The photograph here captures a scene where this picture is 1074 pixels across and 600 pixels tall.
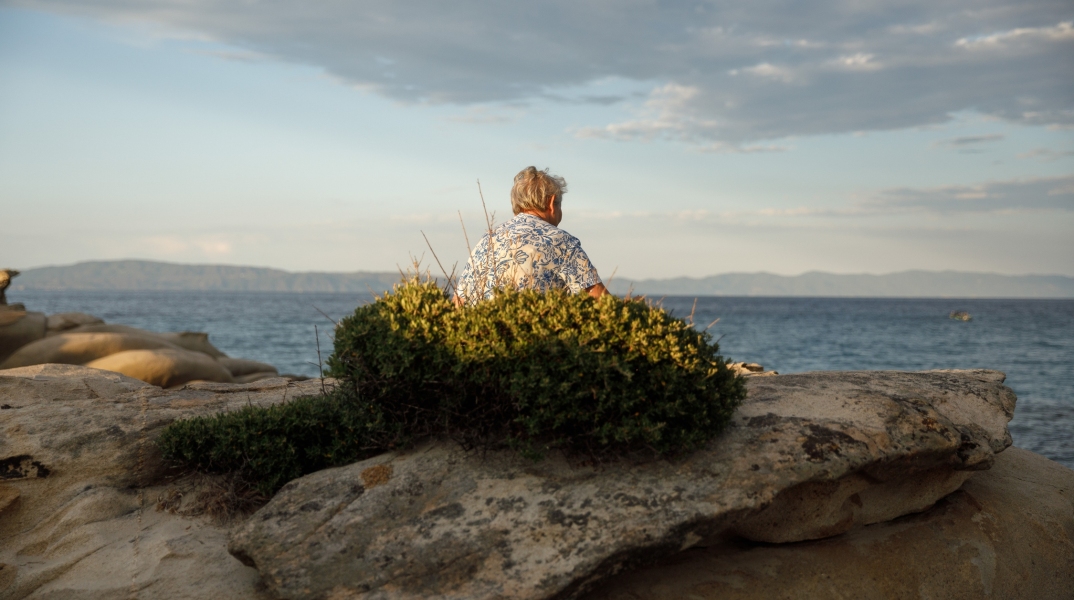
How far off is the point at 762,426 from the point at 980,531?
8.17ft

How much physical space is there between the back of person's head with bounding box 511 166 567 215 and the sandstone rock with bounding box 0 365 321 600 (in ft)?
11.6

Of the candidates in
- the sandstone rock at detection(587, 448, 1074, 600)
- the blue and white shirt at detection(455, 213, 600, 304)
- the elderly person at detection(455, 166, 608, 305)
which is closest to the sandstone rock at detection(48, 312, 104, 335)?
the elderly person at detection(455, 166, 608, 305)

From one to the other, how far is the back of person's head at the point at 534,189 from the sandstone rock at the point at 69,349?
35.4 feet

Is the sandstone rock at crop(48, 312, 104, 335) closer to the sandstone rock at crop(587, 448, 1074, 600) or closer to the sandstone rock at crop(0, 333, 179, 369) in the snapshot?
the sandstone rock at crop(0, 333, 179, 369)

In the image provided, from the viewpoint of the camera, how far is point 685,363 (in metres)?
5.17

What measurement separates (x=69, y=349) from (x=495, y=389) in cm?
1188

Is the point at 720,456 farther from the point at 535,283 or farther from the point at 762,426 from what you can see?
the point at 535,283

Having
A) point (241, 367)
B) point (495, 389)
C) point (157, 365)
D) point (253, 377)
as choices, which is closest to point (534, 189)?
point (495, 389)

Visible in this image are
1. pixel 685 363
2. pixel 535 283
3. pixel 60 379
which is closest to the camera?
pixel 685 363

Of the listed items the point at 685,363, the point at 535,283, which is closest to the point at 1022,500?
the point at 685,363

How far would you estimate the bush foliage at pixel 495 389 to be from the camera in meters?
5.08

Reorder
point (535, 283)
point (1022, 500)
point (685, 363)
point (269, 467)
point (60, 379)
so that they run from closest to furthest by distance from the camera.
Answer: point (685, 363) → point (269, 467) → point (535, 283) → point (1022, 500) → point (60, 379)

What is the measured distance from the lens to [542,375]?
16.6 ft

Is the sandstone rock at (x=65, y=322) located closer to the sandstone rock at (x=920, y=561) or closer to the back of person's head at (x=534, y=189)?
the back of person's head at (x=534, y=189)
